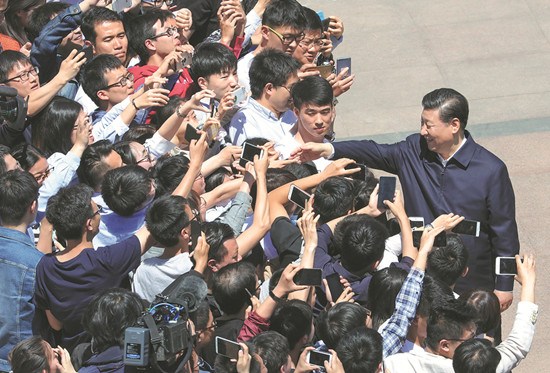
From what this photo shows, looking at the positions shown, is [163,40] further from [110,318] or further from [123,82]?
[110,318]

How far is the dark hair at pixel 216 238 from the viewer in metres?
5.87

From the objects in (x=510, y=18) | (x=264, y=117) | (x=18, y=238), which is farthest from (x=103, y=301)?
(x=510, y=18)

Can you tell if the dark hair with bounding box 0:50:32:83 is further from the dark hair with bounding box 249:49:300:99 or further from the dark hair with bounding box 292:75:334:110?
the dark hair with bounding box 292:75:334:110

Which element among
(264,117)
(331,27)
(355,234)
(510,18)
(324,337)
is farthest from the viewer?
(510,18)

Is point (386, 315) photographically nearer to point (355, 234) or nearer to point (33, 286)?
point (355, 234)

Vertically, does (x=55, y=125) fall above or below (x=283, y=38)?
above

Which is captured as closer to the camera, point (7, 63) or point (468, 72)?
point (7, 63)

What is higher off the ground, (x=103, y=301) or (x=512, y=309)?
(x=103, y=301)

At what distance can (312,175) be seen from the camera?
6855 millimetres

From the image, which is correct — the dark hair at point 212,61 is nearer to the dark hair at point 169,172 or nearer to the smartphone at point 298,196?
the dark hair at point 169,172

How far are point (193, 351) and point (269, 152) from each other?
6.53ft

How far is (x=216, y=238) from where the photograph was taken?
5.88 m

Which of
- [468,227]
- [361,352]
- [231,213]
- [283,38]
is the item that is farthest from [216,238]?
[283,38]

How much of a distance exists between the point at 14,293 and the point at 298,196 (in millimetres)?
1658
